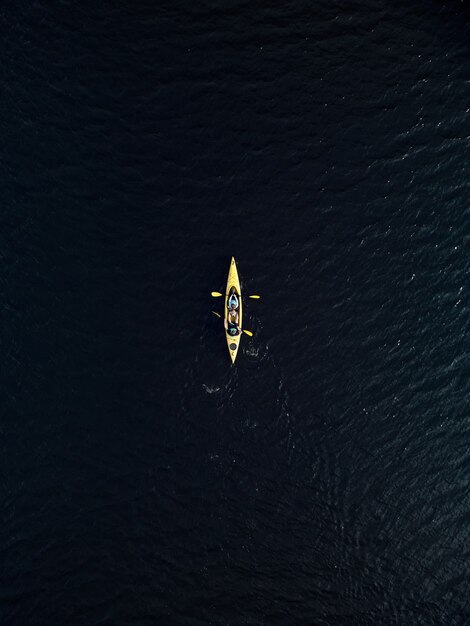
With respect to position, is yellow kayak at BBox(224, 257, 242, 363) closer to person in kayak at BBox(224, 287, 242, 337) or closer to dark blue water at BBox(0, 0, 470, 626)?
person in kayak at BBox(224, 287, 242, 337)

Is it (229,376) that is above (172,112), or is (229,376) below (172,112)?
below

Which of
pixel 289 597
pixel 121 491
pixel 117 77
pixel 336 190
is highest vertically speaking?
Answer: pixel 117 77

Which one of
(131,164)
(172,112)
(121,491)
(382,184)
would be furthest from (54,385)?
(382,184)

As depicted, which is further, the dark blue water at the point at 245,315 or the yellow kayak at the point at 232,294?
the yellow kayak at the point at 232,294

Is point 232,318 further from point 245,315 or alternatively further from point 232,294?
point 232,294

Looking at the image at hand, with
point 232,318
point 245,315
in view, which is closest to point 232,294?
point 232,318

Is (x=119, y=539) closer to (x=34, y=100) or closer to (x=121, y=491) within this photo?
(x=121, y=491)

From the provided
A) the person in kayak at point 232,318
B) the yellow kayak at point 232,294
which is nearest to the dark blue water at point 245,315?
the yellow kayak at point 232,294

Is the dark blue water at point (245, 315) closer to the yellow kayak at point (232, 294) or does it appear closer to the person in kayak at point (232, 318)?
the yellow kayak at point (232, 294)

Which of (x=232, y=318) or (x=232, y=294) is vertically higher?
(x=232, y=294)
